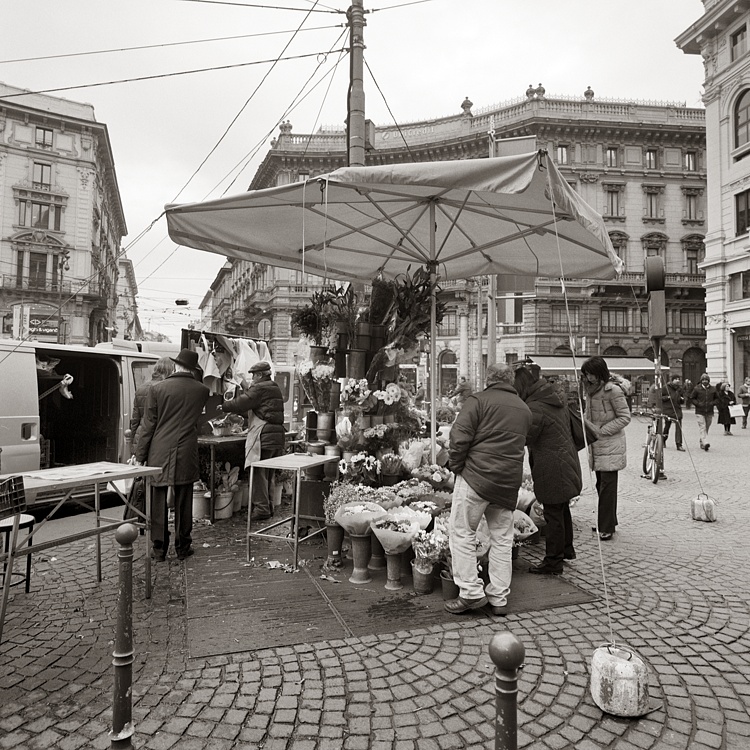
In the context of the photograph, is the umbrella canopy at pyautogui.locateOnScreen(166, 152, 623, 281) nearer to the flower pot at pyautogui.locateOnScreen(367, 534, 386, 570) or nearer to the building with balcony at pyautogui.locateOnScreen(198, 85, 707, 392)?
the flower pot at pyautogui.locateOnScreen(367, 534, 386, 570)

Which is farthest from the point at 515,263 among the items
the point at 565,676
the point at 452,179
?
the point at 565,676

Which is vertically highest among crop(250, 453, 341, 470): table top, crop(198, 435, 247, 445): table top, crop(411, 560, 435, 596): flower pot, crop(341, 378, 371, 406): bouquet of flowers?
crop(341, 378, 371, 406): bouquet of flowers

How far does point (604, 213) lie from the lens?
1626 inches

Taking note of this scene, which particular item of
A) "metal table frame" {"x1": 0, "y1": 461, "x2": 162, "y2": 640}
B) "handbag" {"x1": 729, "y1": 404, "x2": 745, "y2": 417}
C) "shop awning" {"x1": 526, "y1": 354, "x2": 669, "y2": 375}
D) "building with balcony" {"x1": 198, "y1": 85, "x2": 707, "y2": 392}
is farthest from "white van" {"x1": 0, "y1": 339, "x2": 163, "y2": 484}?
"building with balcony" {"x1": 198, "y1": 85, "x2": 707, "y2": 392}

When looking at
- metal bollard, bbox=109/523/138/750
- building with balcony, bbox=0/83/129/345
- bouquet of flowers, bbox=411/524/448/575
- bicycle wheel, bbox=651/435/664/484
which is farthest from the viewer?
building with balcony, bbox=0/83/129/345

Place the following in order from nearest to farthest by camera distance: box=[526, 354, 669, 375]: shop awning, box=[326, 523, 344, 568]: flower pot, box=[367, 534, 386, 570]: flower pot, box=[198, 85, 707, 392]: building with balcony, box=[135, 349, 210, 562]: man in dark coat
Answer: box=[367, 534, 386, 570]: flower pot → box=[326, 523, 344, 568]: flower pot → box=[135, 349, 210, 562]: man in dark coat → box=[526, 354, 669, 375]: shop awning → box=[198, 85, 707, 392]: building with balcony

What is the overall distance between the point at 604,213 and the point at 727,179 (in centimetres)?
1360

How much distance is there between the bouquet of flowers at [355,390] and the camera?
205 inches

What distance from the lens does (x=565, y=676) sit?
3.09 meters

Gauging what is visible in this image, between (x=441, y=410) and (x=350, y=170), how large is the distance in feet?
23.1

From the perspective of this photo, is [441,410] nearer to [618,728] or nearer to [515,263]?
[515,263]

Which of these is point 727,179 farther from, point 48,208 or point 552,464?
point 48,208

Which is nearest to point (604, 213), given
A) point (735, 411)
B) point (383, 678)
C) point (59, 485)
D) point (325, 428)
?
point (735, 411)

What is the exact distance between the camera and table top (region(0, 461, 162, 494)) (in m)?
3.40
